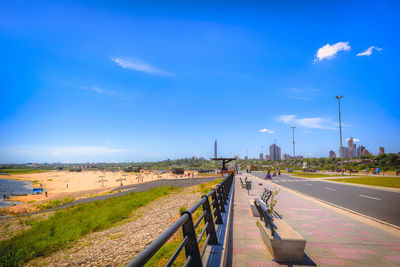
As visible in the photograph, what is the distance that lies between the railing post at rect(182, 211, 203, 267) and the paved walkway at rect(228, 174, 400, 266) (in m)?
2.04

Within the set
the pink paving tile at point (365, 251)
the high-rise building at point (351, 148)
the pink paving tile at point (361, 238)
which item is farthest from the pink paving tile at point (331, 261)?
the high-rise building at point (351, 148)

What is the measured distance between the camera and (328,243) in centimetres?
509

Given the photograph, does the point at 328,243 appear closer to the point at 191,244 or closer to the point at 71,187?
the point at 191,244

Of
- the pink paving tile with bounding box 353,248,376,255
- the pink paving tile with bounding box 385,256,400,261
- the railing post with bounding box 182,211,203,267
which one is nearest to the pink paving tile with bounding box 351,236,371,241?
the pink paving tile with bounding box 353,248,376,255

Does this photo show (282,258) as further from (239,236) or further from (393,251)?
(393,251)

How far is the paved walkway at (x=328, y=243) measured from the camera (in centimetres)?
410

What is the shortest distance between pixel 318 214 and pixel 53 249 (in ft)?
44.1

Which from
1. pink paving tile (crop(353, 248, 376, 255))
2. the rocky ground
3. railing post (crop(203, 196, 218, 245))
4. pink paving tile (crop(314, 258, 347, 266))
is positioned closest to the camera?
railing post (crop(203, 196, 218, 245))

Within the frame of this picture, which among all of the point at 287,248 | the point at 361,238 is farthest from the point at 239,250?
the point at 361,238

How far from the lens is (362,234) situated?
5793 mm

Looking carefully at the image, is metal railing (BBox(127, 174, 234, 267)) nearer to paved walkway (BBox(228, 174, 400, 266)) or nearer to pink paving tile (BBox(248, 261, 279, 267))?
pink paving tile (BBox(248, 261, 279, 267))

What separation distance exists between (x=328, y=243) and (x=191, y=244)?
475 cm

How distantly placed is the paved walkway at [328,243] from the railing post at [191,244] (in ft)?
6.69

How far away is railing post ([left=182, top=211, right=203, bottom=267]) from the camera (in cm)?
226
